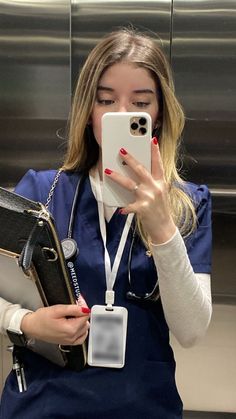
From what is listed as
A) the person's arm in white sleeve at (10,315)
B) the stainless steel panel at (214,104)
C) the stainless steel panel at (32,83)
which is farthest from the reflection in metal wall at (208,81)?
the person's arm in white sleeve at (10,315)

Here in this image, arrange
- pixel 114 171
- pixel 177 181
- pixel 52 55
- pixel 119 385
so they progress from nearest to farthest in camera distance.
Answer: pixel 114 171 → pixel 119 385 → pixel 177 181 → pixel 52 55

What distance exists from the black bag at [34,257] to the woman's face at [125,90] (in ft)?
0.93

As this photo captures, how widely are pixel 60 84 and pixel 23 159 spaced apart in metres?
0.34

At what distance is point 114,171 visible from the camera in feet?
2.76

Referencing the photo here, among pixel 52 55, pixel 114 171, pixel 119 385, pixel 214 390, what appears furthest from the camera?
pixel 214 390

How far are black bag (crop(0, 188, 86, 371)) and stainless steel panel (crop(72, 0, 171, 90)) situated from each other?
121 centimetres

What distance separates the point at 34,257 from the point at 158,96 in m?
0.45

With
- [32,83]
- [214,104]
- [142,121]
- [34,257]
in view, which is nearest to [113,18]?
[32,83]

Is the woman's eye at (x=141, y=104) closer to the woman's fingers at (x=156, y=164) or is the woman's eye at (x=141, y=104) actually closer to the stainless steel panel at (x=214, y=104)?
the woman's fingers at (x=156, y=164)

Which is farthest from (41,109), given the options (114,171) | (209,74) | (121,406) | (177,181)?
(121,406)

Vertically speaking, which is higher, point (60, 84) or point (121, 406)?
point (60, 84)

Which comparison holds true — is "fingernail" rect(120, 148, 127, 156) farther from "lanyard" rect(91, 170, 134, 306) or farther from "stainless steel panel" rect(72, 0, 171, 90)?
"stainless steel panel" rect(72, 0, 171, 90)

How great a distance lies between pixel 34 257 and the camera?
84 cm

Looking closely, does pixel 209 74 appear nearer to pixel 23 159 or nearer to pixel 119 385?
pixel 23 159
